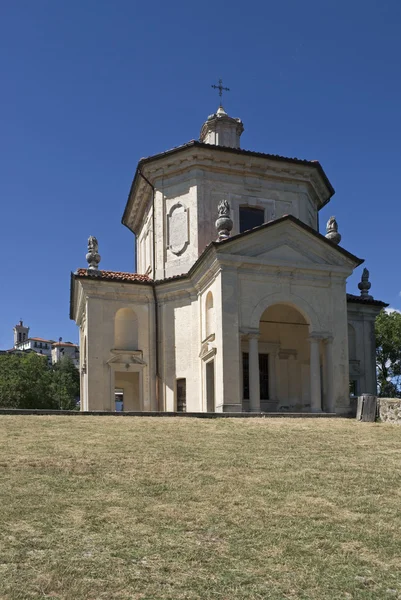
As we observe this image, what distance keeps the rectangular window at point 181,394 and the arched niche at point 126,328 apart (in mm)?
2735

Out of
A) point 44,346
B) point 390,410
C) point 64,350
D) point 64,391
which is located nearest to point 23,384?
point 64,391

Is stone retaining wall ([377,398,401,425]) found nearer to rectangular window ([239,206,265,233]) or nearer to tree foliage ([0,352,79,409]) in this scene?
rectangular window ([239,206,265,233])

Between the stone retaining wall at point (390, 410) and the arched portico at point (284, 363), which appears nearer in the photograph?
the stone retaining wall at point (390, 410)

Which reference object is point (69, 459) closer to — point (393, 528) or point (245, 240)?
point (393, 528)

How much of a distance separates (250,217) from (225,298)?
275 inches

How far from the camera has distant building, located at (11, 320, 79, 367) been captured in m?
162

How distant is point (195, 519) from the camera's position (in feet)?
27.8

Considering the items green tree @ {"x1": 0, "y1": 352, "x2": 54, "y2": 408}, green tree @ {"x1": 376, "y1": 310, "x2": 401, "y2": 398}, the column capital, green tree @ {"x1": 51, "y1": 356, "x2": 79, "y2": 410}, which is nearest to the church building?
the column capital

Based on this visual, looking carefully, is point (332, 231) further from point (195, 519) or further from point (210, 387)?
point (195, 519)

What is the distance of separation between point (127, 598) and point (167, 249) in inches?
958

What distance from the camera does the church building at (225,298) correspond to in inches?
971

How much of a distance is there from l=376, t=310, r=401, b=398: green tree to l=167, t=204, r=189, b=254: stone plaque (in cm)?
2978

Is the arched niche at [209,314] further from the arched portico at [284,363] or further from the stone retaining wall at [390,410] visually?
the stone retaining wall at [390,410]

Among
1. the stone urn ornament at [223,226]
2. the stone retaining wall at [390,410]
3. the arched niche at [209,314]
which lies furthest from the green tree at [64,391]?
the stone retaining wall at [390,410]
